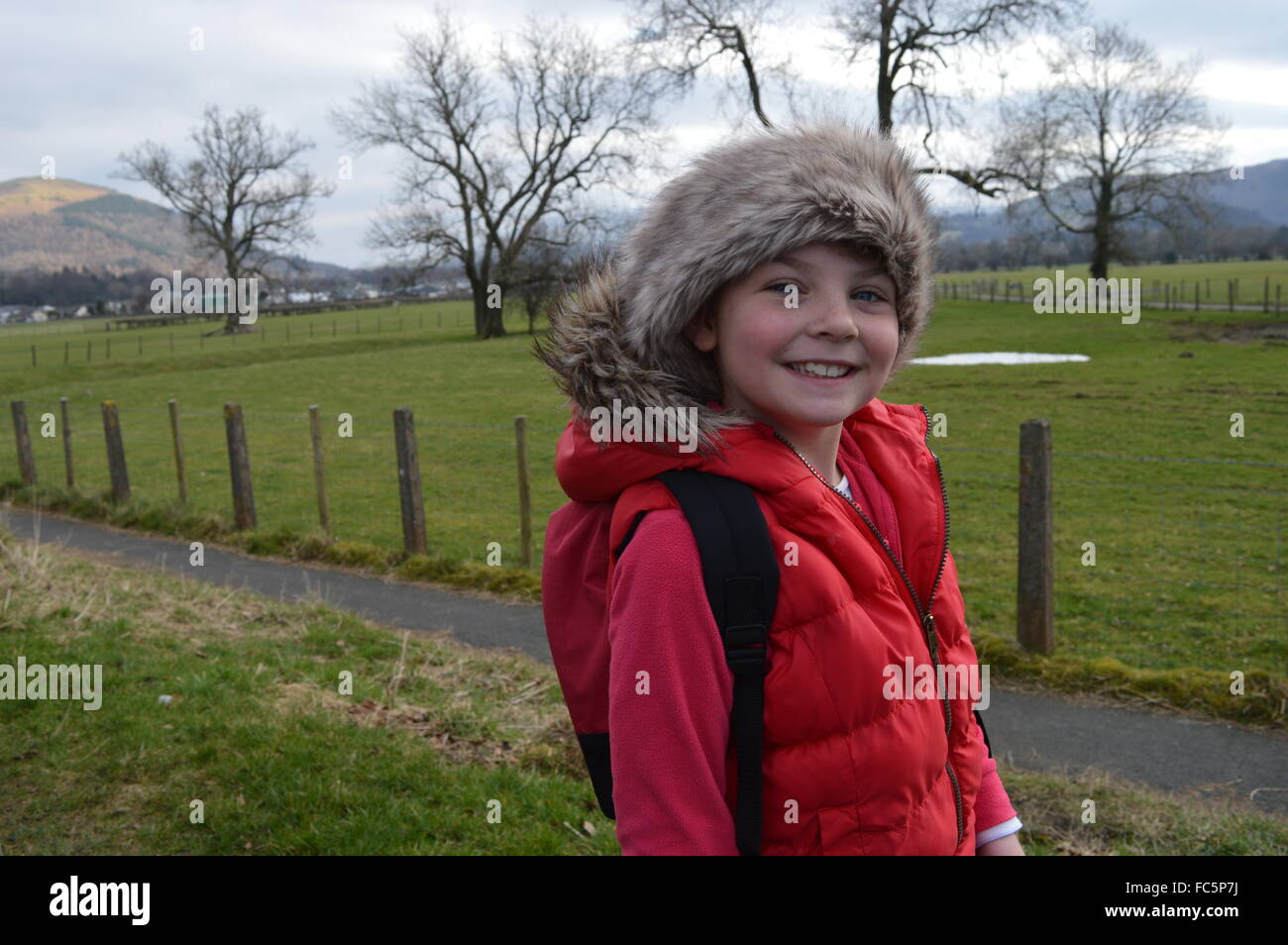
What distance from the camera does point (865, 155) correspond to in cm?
196

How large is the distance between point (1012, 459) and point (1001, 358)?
18.1 m

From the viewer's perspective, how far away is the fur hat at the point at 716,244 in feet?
5.98

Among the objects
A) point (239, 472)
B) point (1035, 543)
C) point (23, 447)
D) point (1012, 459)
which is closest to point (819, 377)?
point (1035, 543)

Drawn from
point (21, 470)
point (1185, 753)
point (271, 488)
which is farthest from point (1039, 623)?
point (21, 470)

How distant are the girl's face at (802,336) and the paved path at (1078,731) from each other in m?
4.06

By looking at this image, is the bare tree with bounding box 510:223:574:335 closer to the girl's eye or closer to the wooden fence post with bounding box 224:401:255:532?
the wooden fence post with bounding box 224:401:255:532

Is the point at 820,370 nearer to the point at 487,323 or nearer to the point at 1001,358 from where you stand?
the point at 1001,358

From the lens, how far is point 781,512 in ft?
5.78

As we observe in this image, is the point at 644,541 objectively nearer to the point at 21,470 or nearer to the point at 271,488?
the point at 271,488

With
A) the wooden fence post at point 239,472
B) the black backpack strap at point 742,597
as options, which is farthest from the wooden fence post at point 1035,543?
the wooden fence post at point 239,472

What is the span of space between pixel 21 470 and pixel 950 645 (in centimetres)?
1554

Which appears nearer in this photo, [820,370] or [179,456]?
[820,370]

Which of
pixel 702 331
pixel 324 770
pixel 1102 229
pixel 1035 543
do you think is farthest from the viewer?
pixel 1102 229
